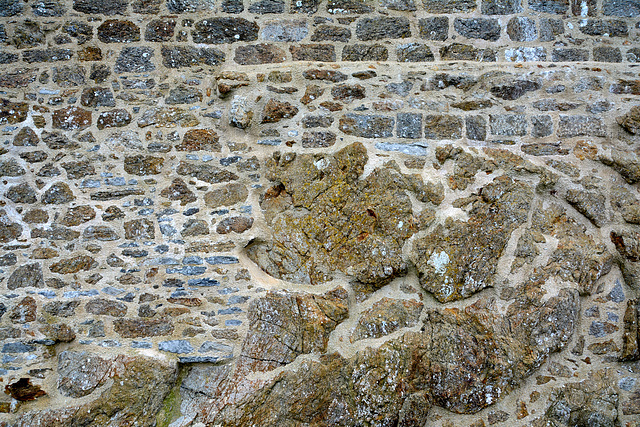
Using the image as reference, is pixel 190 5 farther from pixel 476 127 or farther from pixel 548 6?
pixel 548 6

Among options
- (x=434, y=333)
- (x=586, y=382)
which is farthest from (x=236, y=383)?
(x=586, y=382)

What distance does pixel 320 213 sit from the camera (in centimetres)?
319

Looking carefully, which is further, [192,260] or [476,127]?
[476,127]

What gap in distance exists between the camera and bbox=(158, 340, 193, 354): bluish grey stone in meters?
3.02

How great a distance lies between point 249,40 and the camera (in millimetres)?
3430

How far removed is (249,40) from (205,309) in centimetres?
174

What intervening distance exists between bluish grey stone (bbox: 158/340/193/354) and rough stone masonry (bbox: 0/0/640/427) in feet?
0.04

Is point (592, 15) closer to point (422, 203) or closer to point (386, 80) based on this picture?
point (386, 80)

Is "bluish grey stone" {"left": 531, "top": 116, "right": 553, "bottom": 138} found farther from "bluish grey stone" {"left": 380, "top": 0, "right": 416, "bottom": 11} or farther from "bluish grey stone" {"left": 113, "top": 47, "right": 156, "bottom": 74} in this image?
"bluish grey stone" {"left": 113, "top": 47, "right": 156, "bottom": 74}

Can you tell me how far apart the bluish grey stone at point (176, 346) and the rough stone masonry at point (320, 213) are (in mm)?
13

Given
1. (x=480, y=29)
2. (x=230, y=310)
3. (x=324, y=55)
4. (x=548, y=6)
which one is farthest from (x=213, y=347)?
(x=548, y=6)

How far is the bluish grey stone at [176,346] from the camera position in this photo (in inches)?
119

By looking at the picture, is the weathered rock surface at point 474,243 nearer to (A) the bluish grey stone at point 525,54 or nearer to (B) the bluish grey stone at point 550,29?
(A) the bluish grey stone at point 525,54

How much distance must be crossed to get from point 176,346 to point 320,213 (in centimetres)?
114
